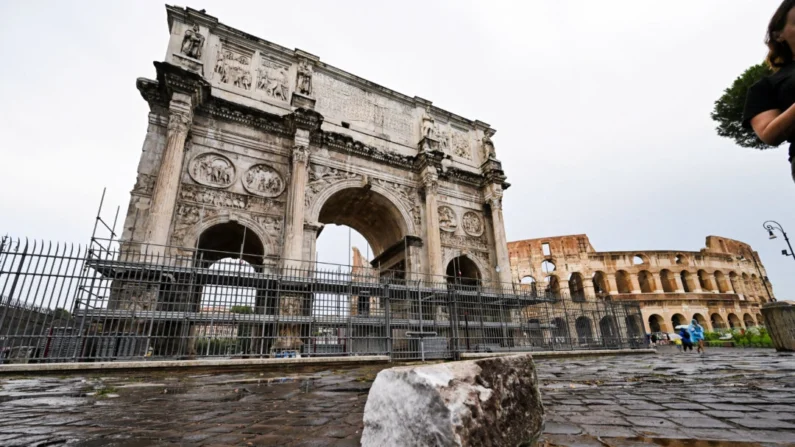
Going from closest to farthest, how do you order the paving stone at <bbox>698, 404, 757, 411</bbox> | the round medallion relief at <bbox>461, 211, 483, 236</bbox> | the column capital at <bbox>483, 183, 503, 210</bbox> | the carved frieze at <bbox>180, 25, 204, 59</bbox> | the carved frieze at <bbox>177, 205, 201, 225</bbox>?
the paving stone at <bbox>698, 404, 757, 411</bbox>
the carved frieze at <bbox>177, 205, 201, 225</bbox>
the carved frieze at <bbox>180, 25, 204, 59</bbox>
the round medallion relief at <bbox>461, 211, 483, 236</bbox>
the column capital at <bbox>483, 183, 503, 210</bbox>

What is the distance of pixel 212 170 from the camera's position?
37.6 feet

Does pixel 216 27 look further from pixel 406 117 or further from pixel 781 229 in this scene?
pixel 781 229

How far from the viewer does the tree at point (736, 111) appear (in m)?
13.5

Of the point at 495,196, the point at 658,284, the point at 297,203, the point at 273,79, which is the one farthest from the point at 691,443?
the point at 658,284

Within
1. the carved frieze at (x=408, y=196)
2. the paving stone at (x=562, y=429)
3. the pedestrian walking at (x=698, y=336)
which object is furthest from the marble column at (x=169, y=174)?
the pedestrian walking at (x=698, y=336)

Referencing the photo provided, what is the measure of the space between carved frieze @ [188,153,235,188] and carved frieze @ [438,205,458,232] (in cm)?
864

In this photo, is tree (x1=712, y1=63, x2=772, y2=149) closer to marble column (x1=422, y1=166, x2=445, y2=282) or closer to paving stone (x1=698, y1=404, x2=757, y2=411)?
marble column (x1=422, y1=166, x2=445, y2=282)

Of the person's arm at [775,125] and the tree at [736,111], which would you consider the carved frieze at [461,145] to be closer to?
the tree at [736,111]

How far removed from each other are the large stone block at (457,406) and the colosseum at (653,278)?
30.3m

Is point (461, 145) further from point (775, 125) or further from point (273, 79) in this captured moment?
point (775, 125)

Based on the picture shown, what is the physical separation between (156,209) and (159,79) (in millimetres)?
4328

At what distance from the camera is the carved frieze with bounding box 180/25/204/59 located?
38.0 ft

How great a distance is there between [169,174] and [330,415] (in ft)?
33.8

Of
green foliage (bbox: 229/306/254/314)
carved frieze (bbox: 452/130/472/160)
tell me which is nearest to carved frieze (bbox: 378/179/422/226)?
carved frieze (bbox: 452/130/472/160)
